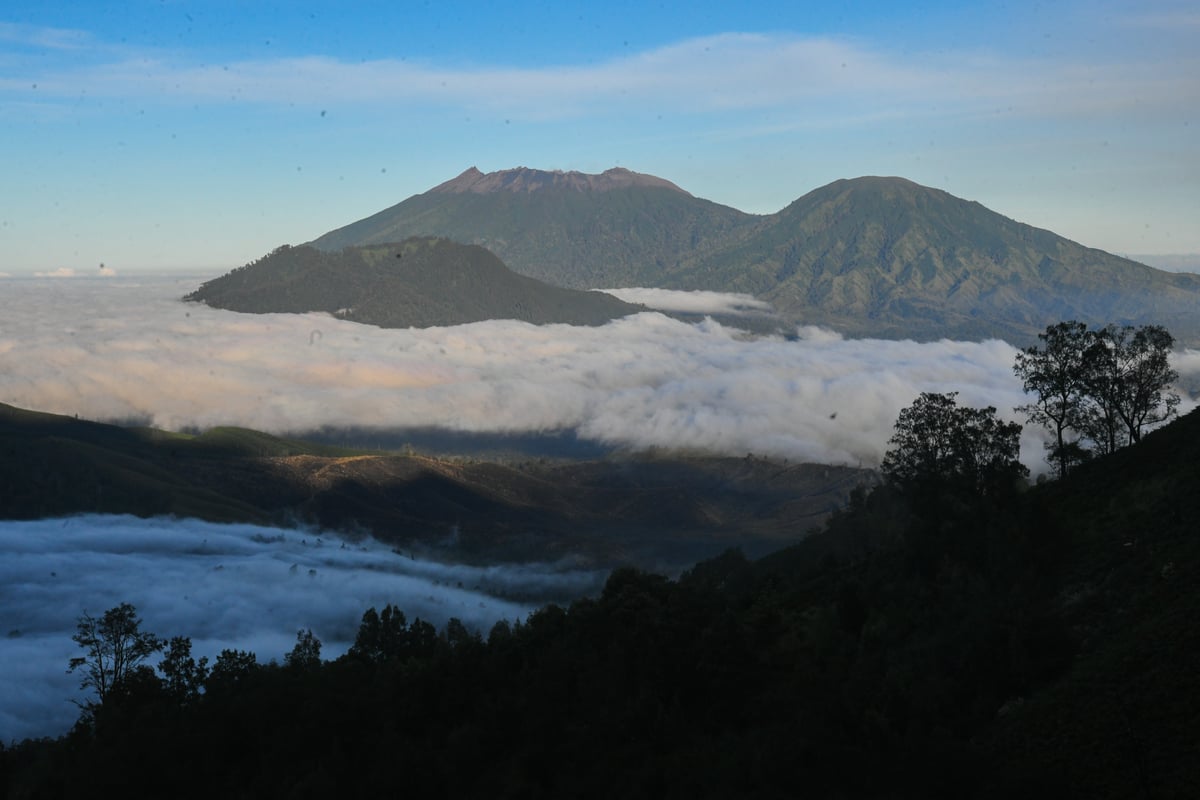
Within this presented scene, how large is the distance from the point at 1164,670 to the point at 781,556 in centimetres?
6794

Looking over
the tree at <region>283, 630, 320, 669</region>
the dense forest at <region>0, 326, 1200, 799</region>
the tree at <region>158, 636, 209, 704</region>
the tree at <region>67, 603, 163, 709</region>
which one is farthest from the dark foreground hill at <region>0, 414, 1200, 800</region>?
the tree at <region>67, 603, 163, 709</region>

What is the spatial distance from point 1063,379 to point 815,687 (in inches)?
1196

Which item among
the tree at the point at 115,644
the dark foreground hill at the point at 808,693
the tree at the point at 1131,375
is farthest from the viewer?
the tree at the point at 1131,375

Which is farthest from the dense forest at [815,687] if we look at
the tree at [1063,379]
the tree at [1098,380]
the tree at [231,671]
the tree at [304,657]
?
the tree at [1063,379]

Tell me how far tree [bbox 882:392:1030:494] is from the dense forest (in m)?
0.18

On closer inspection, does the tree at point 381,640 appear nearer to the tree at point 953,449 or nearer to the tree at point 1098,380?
the tree at point 953,449

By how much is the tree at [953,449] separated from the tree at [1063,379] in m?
2.21

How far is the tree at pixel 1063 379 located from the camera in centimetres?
5936

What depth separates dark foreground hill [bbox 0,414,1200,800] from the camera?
31.0 meters

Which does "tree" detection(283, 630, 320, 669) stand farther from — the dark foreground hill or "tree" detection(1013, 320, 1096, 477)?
"tree" detection(1013, 320, 1096, 477)

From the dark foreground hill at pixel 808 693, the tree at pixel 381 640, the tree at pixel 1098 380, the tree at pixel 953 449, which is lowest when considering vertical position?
the tree at pixel 381 640

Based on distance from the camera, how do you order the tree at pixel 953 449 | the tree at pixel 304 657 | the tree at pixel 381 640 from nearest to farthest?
1. the tree at pixel 953 449
2. the tree at pixel 304 657
3. the tree at pixel 381 640

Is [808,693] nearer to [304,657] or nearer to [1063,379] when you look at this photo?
[1063,379]

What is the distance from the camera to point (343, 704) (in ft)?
149
